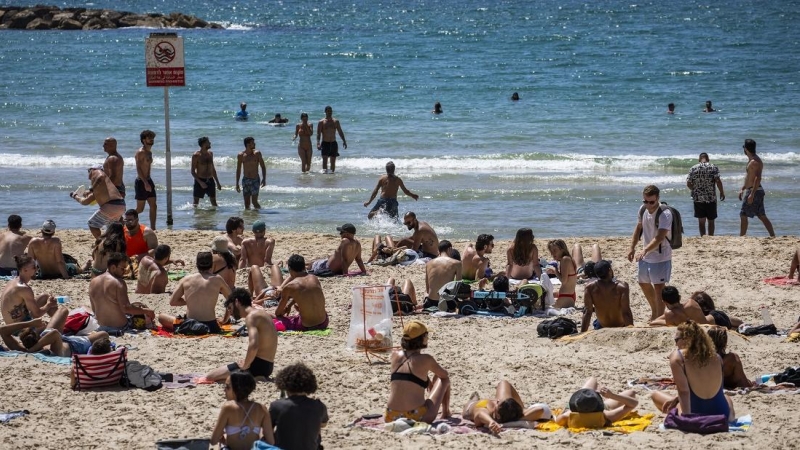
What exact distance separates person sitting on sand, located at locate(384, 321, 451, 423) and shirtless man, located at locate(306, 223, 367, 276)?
16.4 ft

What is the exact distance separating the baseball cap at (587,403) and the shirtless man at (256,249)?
228 inches

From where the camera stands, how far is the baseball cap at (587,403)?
24.2ft

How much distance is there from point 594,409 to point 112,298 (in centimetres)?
448

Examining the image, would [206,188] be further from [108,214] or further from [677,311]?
[677,311]

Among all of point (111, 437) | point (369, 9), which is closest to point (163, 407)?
point (111, 437)

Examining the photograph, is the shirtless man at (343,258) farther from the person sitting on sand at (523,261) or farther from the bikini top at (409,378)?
the bikini top at (409,378)

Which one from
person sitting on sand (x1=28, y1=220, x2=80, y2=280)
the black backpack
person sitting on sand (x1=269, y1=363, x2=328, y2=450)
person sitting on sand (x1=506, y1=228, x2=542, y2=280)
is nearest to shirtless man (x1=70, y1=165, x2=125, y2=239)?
person sitting on sand (x1=28, y1=220, x2=80, y2=280)

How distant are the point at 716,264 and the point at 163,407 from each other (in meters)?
7.58

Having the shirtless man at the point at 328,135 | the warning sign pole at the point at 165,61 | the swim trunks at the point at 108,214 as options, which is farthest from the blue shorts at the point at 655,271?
the shirtless man at the point at 328,135

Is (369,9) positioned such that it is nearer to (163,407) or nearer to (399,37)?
(399,37)

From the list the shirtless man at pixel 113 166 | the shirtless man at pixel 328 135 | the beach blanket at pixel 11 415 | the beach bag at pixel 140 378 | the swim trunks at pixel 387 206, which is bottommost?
A: the beach blanket at pixel 11 415

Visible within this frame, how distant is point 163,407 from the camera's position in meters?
7.88

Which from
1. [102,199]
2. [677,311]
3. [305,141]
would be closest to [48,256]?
[102,199]

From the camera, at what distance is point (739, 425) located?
7.26 meters
